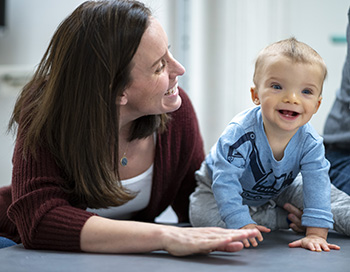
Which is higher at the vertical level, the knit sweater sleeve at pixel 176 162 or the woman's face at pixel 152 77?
the woman's face at pixel 152 77

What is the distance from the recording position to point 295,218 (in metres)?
1.41

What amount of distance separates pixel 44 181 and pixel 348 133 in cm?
96

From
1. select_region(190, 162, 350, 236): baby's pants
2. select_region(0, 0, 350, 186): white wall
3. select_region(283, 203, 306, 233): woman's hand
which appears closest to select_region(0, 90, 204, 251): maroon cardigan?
select_region(190, 162, 350, 236): baby's pants

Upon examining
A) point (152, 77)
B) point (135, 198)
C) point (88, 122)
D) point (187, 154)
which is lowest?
point (135, 198)

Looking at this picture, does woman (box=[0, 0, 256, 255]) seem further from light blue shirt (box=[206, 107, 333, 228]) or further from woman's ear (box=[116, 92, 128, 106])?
light blue shirt (box=[206, 107, 333, 228])

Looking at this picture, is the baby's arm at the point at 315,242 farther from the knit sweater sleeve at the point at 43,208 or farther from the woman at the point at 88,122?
the knit sweater sleeve at the point at 43,208

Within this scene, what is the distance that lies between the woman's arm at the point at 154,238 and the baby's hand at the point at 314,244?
0.61 ft

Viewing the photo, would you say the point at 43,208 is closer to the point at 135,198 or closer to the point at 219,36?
the point at 135,198

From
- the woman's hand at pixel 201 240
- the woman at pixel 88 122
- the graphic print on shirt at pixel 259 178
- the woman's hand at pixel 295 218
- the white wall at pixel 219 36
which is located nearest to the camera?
the woman's hand at pixel 201 240

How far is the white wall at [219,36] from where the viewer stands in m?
2.72

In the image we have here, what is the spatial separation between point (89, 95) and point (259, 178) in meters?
0.48

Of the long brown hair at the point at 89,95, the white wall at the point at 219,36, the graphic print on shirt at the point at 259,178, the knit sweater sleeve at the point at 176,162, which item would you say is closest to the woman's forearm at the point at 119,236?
the long brown hair at the point at 89,95

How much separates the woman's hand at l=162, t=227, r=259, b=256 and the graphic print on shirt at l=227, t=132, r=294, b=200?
25cm

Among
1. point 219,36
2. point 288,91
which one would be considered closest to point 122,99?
point 288,91
